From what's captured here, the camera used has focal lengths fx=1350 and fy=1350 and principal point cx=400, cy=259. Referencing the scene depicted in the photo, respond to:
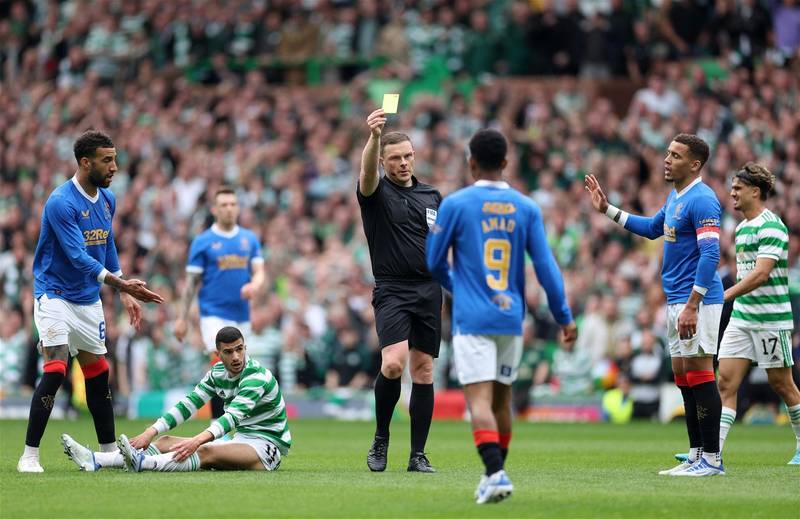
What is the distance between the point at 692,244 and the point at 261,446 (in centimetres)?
396

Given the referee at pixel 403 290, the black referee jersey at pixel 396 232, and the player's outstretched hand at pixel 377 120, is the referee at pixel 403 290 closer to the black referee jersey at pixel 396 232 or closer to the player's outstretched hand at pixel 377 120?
the black referee jersey at pixel 396 232

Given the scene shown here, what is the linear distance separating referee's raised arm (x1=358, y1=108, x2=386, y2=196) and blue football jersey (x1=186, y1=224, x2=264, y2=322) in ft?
15.6

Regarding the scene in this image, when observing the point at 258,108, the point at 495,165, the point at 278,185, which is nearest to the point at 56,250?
the point at 495,165

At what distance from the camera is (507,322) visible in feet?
29.2

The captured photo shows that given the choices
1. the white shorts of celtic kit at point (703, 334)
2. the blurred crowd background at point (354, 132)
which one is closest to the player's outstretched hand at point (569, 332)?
the white shorts of celtic kit at point (703, 334)

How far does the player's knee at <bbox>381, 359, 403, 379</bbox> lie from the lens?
36.4 ft

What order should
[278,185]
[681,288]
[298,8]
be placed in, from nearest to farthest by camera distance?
[681,288]
[278,185]
[298,8]

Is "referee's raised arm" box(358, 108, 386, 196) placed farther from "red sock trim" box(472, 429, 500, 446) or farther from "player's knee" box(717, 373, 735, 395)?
"player's knee" box(717, 373, 735, 395)

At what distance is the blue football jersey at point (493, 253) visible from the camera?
350 inches

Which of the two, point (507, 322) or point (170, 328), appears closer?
point (507, 322)

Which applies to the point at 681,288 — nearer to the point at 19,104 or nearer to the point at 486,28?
the point at 486,28

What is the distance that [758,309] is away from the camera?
40.7 ft

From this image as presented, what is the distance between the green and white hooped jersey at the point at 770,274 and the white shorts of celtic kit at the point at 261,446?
4.43 meters

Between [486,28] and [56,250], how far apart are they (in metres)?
17.3
